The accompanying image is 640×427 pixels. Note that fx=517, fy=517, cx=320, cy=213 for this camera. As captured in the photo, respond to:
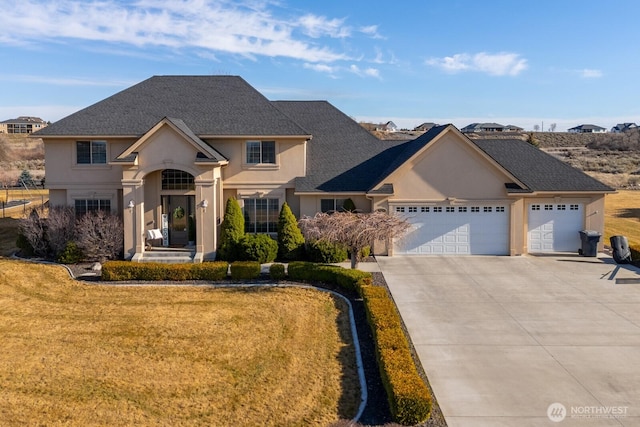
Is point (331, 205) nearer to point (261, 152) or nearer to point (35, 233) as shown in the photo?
point (261, 152)

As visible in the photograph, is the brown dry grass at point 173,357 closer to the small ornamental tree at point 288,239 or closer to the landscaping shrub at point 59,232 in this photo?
the landscaping shrub at point 59,232

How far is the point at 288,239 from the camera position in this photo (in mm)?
22703

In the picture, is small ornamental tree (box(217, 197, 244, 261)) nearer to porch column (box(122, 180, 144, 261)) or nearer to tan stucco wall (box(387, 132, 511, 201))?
porch column (box(122, 180, 144, 261))

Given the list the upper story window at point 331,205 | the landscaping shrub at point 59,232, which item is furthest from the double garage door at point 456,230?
the landscaping shrub at point 59,232

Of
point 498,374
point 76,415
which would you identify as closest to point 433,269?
point 498,374

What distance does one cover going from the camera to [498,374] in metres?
11.1

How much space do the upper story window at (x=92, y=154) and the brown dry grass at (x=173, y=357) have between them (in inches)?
293

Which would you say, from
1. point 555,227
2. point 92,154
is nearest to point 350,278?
point 555,227

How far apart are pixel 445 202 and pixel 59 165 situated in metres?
17.9

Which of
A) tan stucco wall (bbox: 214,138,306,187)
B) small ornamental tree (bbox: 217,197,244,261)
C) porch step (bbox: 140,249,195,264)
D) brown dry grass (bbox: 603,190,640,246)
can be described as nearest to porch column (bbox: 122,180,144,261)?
porch step (bbox: 140,249,195,264)

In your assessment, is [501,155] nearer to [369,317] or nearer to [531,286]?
[531,286]

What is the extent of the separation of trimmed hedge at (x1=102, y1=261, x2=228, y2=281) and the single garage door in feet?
28.3

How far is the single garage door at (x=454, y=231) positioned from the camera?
23.6 meters

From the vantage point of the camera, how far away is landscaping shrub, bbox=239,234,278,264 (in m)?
22.0
